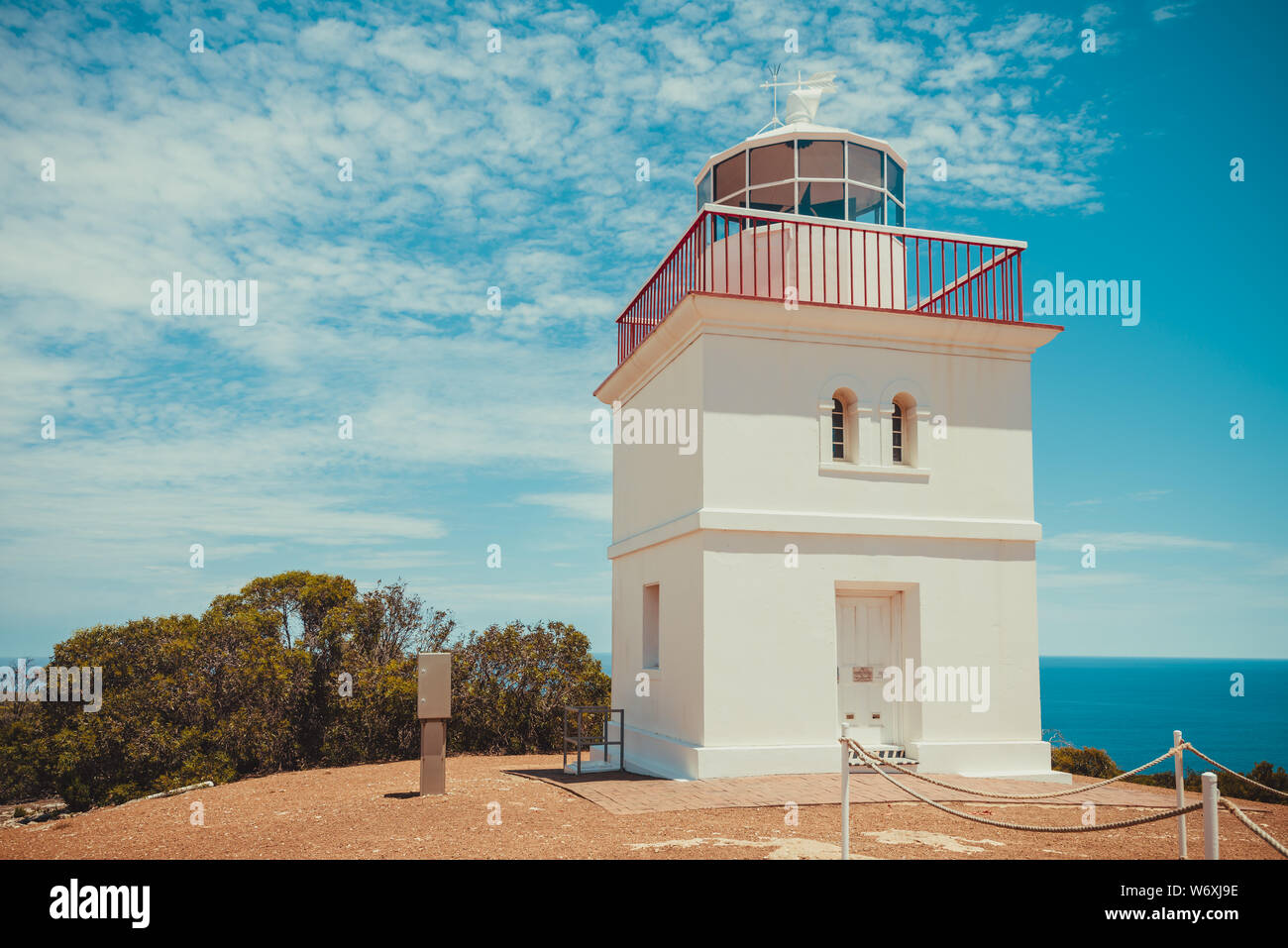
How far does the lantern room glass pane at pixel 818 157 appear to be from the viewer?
1363 cm

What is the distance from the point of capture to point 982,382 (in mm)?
12539

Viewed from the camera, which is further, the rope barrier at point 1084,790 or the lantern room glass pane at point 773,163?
the lantern room glass pane at point 773,163

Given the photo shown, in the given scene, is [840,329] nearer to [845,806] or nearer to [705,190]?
[705,190]

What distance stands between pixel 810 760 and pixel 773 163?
26.9ft

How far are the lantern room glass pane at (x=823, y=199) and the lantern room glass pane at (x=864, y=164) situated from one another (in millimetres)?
299

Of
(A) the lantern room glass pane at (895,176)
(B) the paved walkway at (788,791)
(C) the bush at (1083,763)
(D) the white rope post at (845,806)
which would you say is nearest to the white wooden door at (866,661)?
(B) the paved walkway at (788,791)

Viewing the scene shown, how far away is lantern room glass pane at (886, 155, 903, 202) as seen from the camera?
14.0 m

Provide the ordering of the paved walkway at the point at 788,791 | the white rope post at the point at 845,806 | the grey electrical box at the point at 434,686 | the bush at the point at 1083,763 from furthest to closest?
the bush at the point at 1083,763, the grey electrical box at the point at 434,686, the paved walkway at the point at 788,791, the white rope post at the point at 845,806

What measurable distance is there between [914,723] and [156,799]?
924 cm

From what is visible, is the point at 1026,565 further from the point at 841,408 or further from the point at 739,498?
the point at 739,498

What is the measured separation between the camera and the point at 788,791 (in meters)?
9.75

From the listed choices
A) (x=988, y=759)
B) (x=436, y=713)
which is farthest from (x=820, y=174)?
(x=436, y=713)

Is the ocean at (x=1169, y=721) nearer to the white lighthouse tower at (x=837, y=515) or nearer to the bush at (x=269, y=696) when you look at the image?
the bush at (x=269, y=696)
